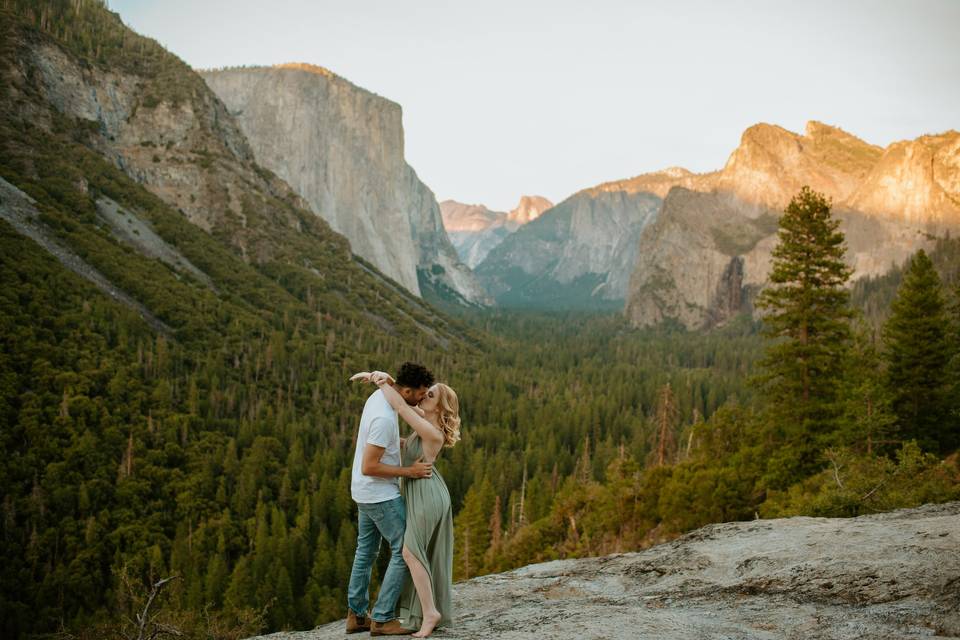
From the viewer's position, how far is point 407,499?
22.4 feet

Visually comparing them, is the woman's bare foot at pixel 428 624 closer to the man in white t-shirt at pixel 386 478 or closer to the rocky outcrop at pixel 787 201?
the man in white t-shirt at pixel 386 478

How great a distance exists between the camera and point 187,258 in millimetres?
87625

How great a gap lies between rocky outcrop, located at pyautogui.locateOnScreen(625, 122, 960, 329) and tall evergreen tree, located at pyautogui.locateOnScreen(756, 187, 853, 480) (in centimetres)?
14995

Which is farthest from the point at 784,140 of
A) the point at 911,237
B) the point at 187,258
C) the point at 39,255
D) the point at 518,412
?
the point at 39,255

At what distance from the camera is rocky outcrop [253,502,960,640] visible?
5.88 m

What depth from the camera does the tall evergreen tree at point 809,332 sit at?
2059 cm

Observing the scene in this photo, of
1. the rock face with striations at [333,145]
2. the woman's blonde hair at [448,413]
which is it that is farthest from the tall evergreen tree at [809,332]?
the rock face with striations at [333,145]

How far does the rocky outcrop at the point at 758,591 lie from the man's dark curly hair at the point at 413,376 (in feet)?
8.56

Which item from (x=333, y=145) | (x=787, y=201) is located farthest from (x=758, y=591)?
(x=787, y=201)

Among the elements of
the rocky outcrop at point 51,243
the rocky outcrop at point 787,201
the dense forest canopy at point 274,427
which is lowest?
the dense forest canopy at point 274,427

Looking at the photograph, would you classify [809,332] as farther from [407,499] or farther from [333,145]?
[333,145]

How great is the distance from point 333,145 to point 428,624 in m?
158

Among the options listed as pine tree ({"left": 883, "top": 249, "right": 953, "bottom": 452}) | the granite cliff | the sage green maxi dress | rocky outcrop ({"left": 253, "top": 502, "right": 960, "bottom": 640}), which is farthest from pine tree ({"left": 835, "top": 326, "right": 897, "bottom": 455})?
the granite cliff

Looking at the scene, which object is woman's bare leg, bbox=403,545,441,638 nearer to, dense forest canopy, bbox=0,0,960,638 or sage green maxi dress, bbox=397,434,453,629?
sage green maxi dress, bbox=397,434,453,629
